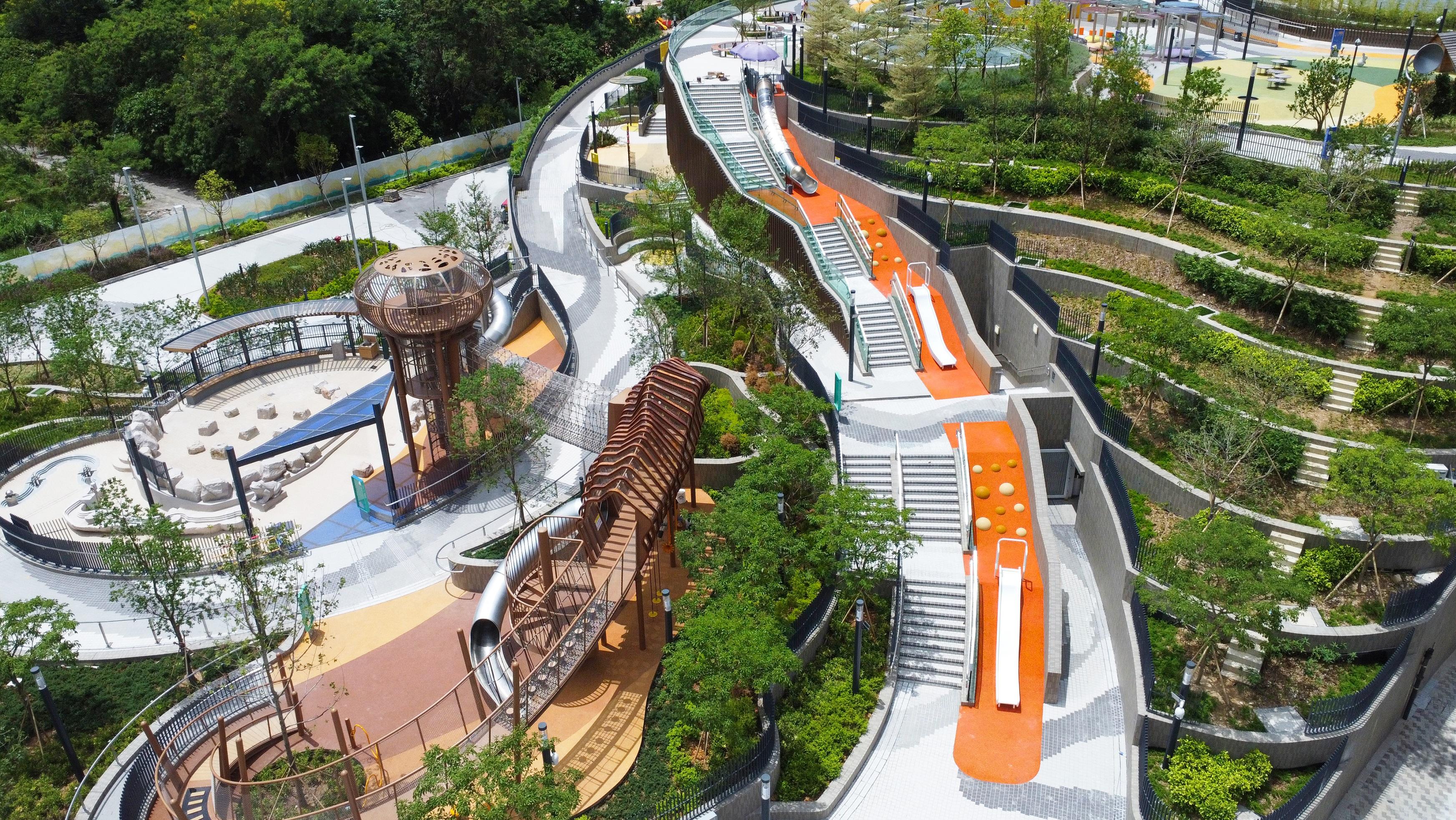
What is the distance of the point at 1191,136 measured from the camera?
3722 centimetres

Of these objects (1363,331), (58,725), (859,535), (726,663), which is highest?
(1363,331)

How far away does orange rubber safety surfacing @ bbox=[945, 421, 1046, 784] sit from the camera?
76.0 ft

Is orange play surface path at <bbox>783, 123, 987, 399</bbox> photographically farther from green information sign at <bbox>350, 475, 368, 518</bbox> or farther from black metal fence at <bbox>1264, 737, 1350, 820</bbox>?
green information sign at <bbox>350, 475, 368, 518</bbox>

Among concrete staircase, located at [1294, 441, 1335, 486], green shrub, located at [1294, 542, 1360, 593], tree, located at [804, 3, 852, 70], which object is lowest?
green shrub, located at [1294, 542, 1360, 593]

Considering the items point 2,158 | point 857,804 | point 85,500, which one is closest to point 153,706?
point 85,500

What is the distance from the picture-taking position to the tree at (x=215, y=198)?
178ft

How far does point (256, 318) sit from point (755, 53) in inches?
1006

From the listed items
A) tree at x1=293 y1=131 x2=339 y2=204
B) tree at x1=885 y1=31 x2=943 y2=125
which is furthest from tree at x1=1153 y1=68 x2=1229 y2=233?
tree at x1=293 y1=131 x2=339 y2=204

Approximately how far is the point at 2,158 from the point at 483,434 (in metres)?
46.9

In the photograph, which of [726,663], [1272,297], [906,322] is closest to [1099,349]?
[1272,297]

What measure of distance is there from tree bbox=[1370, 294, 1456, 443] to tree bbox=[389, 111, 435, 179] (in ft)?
168

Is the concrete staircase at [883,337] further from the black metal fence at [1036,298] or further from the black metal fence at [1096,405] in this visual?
the black metal fence at [1096,405]

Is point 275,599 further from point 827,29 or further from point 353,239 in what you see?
point 827,29

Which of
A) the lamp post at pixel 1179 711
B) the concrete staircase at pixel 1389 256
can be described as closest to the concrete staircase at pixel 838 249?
the concrete staircase at pixel 1389 256
